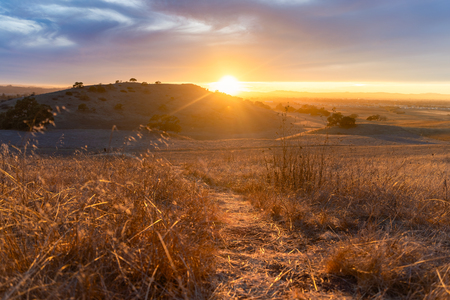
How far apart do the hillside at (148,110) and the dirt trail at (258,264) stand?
1362 inches

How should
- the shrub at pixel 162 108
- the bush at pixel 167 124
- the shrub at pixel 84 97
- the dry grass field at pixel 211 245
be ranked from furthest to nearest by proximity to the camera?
the shrub at pixel 162 108 → the shrub at pixel 84 97 → the bush at pixel 167 124 → the dry grass field at pixel 211 245

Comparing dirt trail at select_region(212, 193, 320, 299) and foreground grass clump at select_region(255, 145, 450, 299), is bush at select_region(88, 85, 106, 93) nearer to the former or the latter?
foreground grass clump at select_region(255, 145, 450, 299)

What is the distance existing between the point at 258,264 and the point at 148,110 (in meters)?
52.3

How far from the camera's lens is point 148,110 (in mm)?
51500

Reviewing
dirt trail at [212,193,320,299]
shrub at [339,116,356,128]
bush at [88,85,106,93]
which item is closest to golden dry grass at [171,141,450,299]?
dirt trail at [212,193,320,299]

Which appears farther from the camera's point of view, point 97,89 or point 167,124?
point 97,89

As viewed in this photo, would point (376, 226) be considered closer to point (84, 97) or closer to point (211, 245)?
point (211, 245)

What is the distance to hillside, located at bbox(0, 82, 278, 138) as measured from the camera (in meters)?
40.8

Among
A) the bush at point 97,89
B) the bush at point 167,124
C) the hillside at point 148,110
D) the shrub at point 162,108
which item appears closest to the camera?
the bush at point 167,124

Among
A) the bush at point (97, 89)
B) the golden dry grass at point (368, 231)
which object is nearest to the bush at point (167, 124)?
Result: the bush at point (97, 89)

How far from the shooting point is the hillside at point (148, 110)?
40.8 m

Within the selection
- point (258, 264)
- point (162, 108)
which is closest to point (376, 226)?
point (258, 264)

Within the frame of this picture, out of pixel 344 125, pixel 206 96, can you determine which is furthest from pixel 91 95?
pixel 344 125

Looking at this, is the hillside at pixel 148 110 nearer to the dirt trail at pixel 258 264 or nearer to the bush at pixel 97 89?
the bush at pixel 97 89
